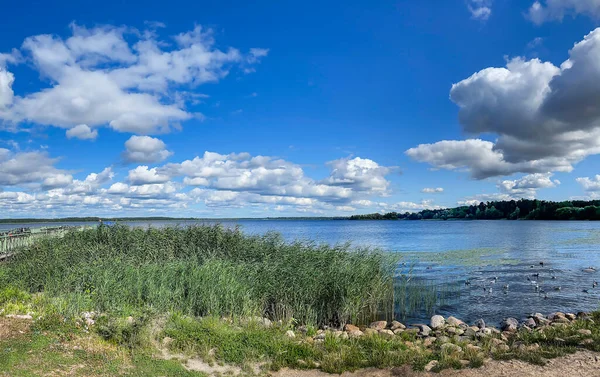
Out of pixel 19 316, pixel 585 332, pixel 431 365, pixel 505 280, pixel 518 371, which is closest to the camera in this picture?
pixel 518 371

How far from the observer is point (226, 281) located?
14.9m

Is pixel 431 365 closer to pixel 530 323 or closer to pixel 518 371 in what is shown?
pixel 518 371

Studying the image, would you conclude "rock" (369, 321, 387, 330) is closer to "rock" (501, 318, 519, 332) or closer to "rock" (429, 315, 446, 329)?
"rock" (429, 315, 446, 329)

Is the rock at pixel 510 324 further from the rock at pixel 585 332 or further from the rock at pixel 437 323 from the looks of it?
the rock at pixel 585 332

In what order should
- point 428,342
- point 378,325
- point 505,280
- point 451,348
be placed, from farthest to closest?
1. point 505,280
2. point 378,325
3. point 428,342
4. point 451,348

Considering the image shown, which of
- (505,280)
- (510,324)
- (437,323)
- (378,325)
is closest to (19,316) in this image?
(378,325)

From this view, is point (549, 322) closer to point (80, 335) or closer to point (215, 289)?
point (215, 289)

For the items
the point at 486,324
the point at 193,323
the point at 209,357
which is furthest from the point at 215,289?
the point at 486,324

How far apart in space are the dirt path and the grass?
522cm

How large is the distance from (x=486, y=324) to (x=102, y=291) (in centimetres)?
1467

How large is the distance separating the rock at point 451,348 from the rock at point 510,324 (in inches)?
216

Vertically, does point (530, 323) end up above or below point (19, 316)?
below

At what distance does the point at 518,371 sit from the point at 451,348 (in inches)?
75.1

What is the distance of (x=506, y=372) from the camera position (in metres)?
8.64
